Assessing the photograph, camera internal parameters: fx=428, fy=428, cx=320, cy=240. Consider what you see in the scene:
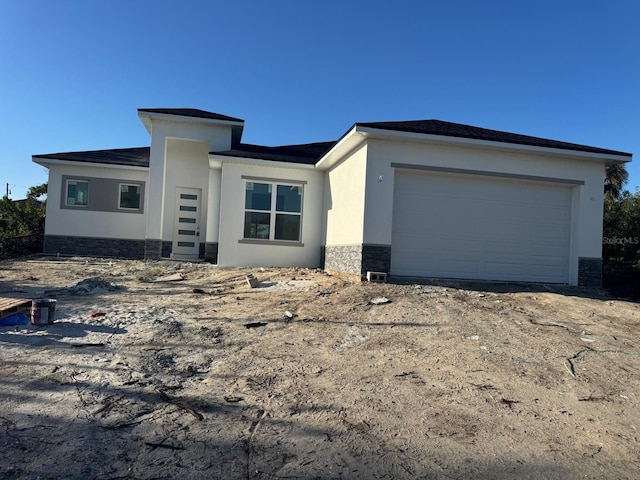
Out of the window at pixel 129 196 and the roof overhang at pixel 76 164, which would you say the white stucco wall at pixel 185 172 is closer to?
the roof overhang at pixel 76 164

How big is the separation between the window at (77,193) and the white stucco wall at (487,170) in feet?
41.6

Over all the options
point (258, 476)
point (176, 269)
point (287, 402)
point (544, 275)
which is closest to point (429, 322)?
point (287, 402)

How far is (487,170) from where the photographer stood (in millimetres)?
10719

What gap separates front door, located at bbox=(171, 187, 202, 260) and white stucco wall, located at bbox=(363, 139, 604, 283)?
29.2 ft

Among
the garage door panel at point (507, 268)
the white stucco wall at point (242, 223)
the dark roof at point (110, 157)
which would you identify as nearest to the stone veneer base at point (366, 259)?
the garage door panel at point (507, 268)

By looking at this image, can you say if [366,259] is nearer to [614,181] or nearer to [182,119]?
[182,119]

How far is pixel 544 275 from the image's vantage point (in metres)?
11.2

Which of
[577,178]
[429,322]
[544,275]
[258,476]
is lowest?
[258,476]

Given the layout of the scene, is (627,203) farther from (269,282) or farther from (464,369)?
(464,369)

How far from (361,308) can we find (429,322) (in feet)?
4.30

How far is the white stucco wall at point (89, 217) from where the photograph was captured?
16.9 meters

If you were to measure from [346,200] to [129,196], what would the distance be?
10262 mm

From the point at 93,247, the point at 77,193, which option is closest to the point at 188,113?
the point at 77,193

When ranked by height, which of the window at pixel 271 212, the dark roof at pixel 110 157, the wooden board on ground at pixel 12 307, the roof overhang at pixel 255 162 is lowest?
the wooden board on ground at pixel 12 307
